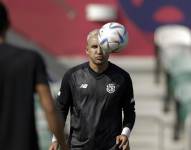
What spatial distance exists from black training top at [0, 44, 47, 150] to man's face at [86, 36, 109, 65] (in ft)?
4.42

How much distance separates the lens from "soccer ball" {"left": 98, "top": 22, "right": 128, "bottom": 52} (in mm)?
6867

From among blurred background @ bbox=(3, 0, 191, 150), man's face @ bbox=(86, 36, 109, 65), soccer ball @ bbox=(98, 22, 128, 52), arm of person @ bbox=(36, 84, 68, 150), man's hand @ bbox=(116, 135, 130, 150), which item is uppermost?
blurred background @ bbox=(3, 0, 191, 150)

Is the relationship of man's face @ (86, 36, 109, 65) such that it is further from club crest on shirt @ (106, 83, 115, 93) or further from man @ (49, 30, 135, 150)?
club crest on shirt @ (106, 83, 115, 93)

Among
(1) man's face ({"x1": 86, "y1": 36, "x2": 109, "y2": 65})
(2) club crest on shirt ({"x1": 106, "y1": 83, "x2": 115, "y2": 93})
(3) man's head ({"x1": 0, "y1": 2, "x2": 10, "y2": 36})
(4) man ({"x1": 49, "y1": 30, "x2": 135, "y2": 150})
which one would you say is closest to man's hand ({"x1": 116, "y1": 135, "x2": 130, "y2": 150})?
(4) man ({"x1": 49, "y1": 30, "x2": 135, "y2": 150})

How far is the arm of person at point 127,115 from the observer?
6.95 meters

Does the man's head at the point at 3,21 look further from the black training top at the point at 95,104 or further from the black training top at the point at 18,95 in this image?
the black training top at the point at 95,104

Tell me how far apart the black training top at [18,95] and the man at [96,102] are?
1203mm

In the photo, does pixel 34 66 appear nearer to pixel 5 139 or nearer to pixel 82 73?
pixel 5 139

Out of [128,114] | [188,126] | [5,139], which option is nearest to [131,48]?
[188,126]

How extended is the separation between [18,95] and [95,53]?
142 centimetres

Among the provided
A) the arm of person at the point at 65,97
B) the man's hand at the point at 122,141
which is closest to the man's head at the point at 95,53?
the arm of person at the point at 65,97

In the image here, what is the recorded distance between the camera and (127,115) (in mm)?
7109

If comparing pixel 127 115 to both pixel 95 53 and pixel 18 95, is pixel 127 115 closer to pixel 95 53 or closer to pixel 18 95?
pixel 95 53

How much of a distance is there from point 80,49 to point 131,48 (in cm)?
114
